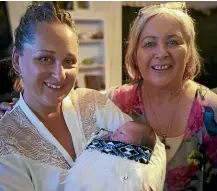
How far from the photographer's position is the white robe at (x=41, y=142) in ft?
2.94

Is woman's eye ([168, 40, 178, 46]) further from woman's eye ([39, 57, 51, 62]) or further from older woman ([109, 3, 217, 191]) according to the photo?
woman's eye ([39, 57, 51, 62])

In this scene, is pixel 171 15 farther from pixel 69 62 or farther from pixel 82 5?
pixel 82 5

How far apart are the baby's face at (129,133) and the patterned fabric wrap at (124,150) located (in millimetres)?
33

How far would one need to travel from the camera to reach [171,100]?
58.1 inches

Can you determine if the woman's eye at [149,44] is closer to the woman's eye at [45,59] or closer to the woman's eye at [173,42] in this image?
the woman's eye at [173,42]

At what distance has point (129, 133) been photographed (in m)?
1.07

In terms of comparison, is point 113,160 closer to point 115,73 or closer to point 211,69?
point 211,69

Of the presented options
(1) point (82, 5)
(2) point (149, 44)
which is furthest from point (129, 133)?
(1) point (82, 5)

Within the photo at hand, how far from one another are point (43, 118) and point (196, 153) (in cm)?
73

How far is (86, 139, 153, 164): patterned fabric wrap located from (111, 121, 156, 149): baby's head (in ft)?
0.12

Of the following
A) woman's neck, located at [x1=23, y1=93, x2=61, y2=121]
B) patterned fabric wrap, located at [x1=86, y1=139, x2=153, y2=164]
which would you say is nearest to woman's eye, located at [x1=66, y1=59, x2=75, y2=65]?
woman's neck, located at [x1=23, y1=93, x2=61, y2=121]

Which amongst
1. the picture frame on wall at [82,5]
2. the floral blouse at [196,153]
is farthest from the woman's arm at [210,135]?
the picture frame on wall at [82,5]

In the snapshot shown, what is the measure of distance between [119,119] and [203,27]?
143cm

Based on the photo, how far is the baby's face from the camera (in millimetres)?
1057
